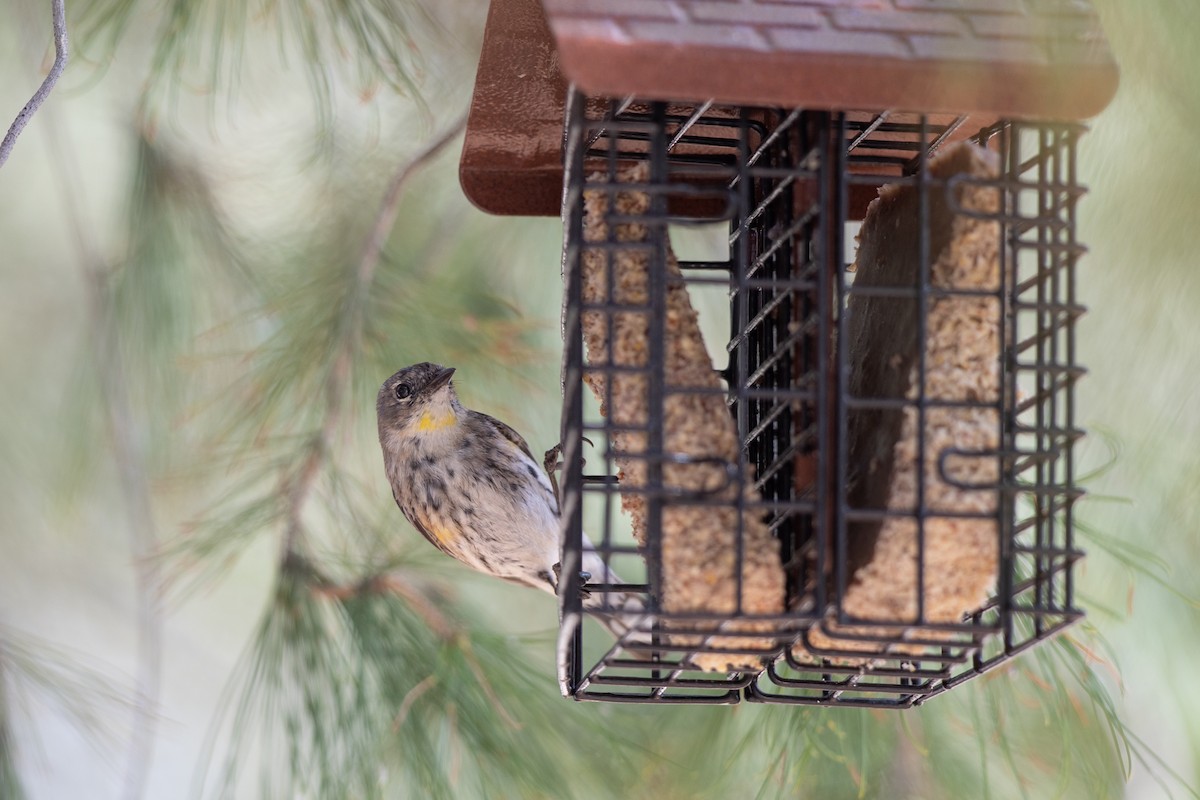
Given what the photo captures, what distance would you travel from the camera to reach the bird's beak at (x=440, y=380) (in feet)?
13.5

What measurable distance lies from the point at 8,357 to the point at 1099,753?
3.98m

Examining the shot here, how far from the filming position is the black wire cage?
8.36ft

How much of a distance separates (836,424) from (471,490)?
1.85m

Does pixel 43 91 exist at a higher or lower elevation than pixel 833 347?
higher

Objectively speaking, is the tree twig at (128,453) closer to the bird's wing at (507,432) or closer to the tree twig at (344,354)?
the tree twig at (344,354)

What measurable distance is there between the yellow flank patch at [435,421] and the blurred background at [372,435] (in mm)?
171

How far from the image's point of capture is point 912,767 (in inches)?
151

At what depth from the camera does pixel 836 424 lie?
8.74 feet

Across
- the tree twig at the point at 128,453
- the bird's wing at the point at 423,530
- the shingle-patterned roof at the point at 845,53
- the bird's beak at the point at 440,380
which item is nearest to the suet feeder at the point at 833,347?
the shingle-patterned roof at the point at 845,53

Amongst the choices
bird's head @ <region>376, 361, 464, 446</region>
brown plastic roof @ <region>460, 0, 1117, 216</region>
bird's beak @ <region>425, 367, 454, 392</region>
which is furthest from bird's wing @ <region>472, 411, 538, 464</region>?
brown plastic roof @ <region>460, 0, 1117, 216</region>

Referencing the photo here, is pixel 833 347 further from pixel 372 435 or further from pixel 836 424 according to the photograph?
pixel 372 435

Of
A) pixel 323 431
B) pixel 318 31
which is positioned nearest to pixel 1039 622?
pixel 323 431

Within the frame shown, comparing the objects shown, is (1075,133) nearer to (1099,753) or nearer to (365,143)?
(1099,753)

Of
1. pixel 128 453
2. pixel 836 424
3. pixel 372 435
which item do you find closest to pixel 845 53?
pixel 836 424
